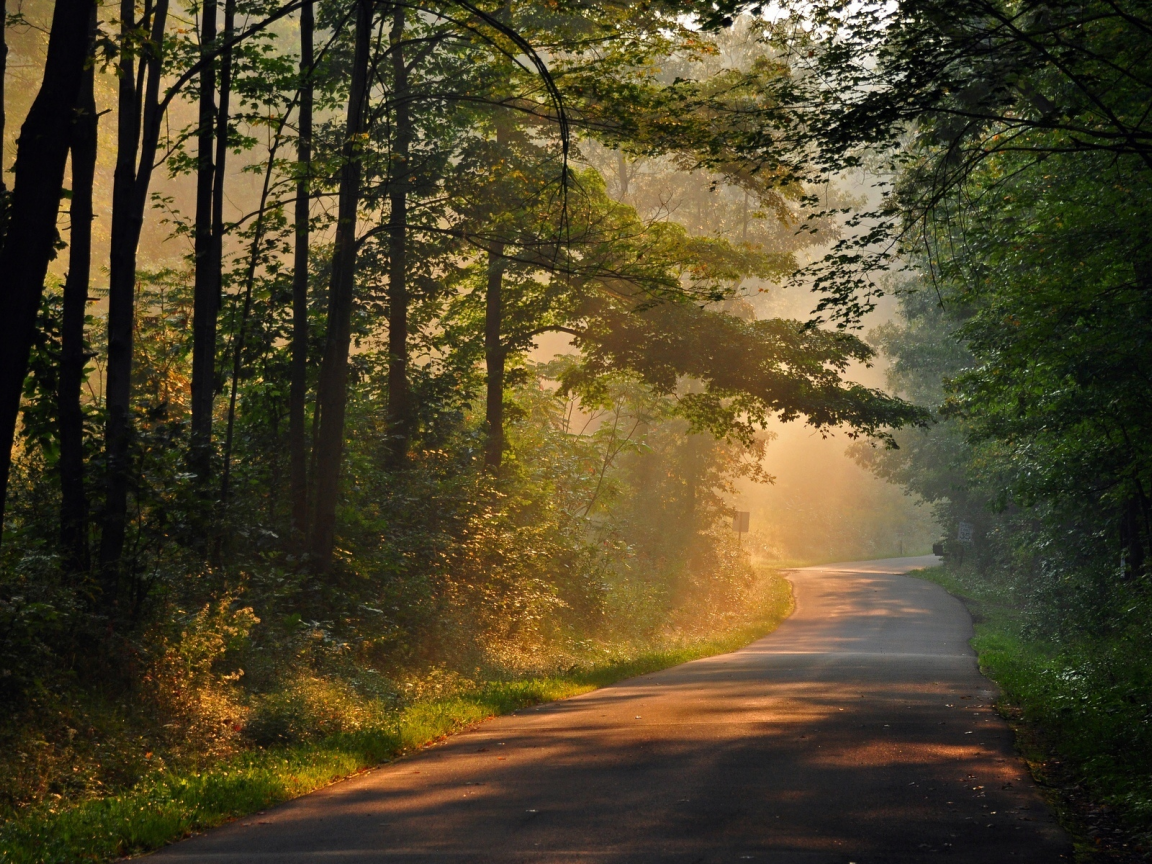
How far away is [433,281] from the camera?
2345 centimetres

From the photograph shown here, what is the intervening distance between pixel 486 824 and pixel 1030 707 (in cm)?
881

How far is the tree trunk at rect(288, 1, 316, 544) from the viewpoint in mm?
15836

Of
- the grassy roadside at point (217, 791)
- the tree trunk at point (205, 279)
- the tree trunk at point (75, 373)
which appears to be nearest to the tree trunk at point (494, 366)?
the tree trunk at point (205, 279)

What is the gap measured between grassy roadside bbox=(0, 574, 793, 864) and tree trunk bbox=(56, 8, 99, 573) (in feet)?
11.3

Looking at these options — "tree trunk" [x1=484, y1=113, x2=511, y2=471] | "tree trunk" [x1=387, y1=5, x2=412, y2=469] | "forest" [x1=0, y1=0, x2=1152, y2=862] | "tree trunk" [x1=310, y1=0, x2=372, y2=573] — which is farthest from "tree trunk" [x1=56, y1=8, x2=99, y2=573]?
"tree trunk" [x1=484, y1=113, x2=511, y2=471]

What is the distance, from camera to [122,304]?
12414mm

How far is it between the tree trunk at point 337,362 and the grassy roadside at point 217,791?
350 centimetres

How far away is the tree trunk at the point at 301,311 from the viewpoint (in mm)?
15836

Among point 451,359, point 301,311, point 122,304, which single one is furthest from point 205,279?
point 451,359

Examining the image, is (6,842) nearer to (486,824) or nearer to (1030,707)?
(486,824)

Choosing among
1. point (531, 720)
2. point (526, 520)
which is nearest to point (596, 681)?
point (531, 720)

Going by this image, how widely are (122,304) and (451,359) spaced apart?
11.7 m

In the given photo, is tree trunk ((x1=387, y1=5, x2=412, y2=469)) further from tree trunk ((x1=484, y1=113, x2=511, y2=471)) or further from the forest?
tree trunk ((x1=484, y1=113, x2=511, y2=471))

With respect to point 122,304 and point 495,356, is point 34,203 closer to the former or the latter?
point 122,304
